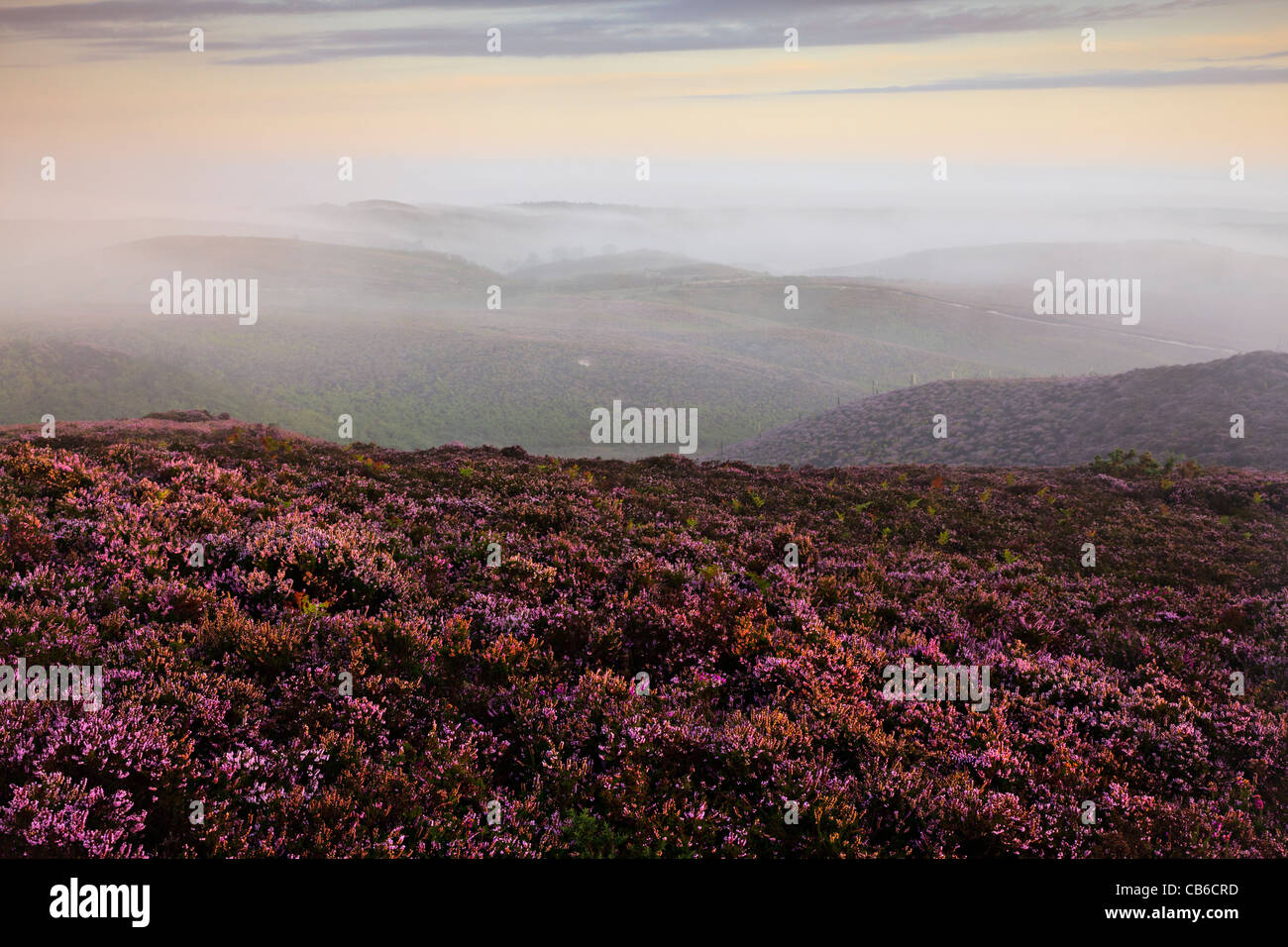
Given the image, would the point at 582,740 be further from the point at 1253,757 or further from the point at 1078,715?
the point at 1253,757

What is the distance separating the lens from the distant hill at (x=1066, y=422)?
4525cm

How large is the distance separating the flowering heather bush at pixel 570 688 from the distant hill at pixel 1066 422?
42.0 m

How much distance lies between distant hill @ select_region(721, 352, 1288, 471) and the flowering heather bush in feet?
138

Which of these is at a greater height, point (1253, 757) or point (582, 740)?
point (582, 740)

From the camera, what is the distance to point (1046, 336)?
155 metres

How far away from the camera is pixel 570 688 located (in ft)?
21.3

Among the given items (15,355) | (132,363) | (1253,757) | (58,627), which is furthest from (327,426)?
(1253,757)
